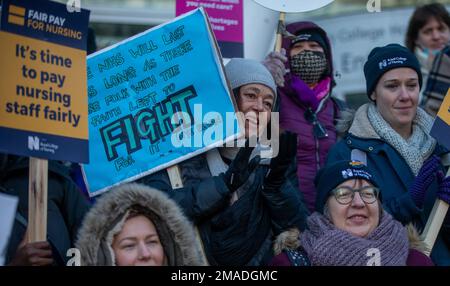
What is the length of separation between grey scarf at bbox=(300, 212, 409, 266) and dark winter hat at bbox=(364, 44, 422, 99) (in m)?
1.07

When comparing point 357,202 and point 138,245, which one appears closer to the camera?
point 138,245

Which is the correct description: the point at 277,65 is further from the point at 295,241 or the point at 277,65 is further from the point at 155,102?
the point at 295,241

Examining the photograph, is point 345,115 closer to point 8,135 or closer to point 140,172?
point 140,172

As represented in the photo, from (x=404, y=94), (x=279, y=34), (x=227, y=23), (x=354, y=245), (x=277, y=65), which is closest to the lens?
(x=354, y=245)

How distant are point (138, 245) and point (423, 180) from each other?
167 centimetres

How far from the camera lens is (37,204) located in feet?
18.9

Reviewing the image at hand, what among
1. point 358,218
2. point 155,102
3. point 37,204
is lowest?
point 358,218

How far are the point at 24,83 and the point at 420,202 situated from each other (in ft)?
7.26

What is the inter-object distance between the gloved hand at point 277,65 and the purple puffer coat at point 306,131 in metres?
0.21

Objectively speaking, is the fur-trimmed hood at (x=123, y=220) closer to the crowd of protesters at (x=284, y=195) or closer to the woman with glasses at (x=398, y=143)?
the crowd of protesters at (x=284, y=195)

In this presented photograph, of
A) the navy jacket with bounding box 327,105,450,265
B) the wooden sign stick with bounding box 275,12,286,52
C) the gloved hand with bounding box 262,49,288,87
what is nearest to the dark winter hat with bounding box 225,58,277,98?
the gloved hand with bounding box 262,49,288,87

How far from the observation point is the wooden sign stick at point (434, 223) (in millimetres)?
6480

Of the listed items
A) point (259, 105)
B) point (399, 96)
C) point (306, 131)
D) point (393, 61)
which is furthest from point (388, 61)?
point (259, 105)

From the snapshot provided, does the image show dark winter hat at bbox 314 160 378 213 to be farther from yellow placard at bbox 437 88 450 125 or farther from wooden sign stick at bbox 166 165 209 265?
wooden sign stick at bbox 166 165 209 265
